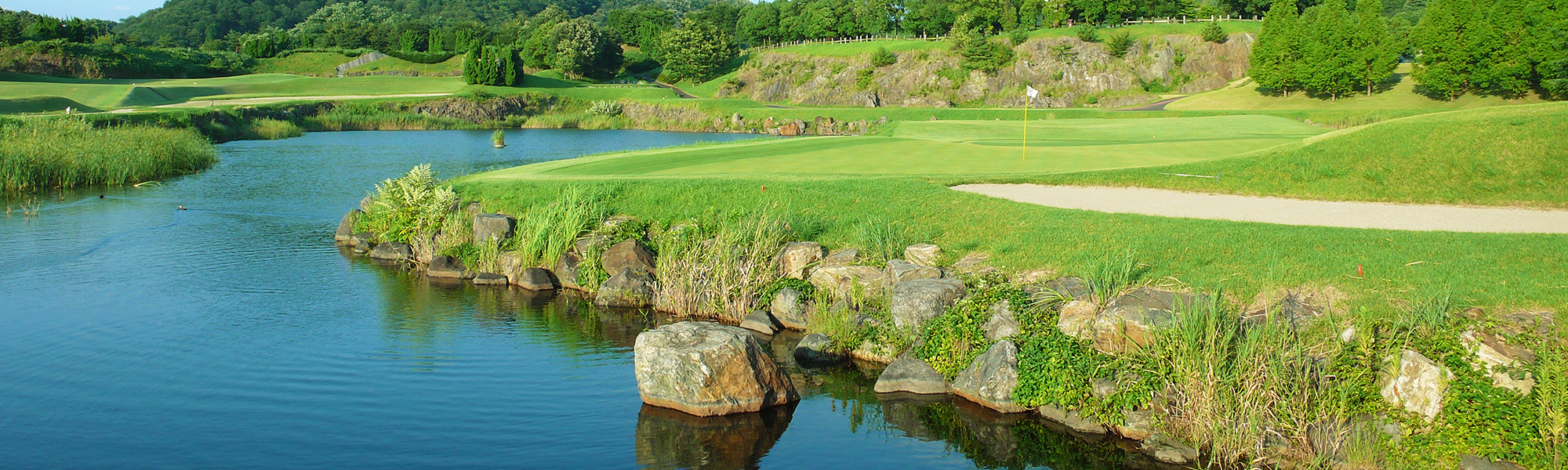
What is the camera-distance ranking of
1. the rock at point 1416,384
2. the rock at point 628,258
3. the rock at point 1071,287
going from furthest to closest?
1. the rock at point 628,258
2. the rock at point 1071,287
3. the rock at point 1416,384

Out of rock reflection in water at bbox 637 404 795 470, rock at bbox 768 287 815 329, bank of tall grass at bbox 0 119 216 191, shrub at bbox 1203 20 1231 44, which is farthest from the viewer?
shrub at bbox 1203 20 1231 44

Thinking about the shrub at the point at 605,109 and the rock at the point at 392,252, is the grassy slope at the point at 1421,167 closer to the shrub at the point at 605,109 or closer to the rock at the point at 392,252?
the rock at the point at 392,252

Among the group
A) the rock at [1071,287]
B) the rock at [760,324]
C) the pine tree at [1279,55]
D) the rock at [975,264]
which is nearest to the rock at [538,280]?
the rock at [760,324]

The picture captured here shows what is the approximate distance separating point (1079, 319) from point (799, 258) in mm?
5237

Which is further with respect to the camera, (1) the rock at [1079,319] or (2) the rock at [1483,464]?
(1) the rock at [1079,319]

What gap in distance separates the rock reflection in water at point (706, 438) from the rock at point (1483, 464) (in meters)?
6.15

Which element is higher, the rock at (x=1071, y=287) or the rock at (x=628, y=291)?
the rock at (x=1071, y=287)

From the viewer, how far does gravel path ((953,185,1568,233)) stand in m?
15.2

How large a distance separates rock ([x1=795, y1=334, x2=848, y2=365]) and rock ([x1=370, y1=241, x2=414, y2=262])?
34.4 feet

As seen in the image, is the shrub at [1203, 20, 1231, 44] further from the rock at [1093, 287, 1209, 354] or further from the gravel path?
the rock at [1093, 287, 1209, 354]

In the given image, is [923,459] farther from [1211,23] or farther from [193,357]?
[1211,23]

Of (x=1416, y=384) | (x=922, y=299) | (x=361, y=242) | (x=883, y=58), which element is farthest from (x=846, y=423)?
(x=883, y=58)

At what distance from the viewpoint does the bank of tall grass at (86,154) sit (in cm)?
2933

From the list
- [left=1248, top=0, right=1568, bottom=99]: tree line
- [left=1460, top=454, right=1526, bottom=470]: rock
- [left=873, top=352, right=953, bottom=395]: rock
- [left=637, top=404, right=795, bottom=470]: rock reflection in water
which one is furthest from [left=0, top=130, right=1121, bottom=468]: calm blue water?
[left=1248, top=0, right=1568, bottom=99]: tree line
